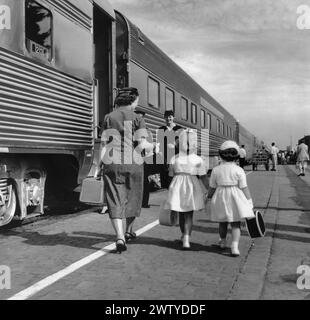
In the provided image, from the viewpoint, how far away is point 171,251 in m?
5.82

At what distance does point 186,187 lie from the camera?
19.5 feet

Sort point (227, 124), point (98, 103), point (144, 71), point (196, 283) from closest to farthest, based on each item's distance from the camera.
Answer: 1. point (196, 283)
2. point (98, 103)
3. point (144, 71)
4. point (227, 124)

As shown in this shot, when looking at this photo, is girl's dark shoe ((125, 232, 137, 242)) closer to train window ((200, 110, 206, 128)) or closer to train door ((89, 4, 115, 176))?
train door ((89, 4, 115, 176))

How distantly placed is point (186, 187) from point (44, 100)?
2535 millimetres

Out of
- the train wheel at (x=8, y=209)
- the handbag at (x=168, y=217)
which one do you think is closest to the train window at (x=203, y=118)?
the train wheel at (x=8, y=209)

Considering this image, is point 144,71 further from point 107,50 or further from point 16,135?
point 16,135

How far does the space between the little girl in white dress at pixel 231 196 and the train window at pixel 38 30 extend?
3.05 m

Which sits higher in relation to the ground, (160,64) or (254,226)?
(160,64)

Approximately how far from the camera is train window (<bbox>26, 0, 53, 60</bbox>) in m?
6.75

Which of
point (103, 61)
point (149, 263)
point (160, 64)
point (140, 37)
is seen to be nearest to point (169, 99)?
point (160, 64)

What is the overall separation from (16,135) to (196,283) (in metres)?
3.22

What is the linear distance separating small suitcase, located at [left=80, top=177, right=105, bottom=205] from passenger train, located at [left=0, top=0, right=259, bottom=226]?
953 millimetres

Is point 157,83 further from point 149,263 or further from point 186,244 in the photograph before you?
point 149,263
